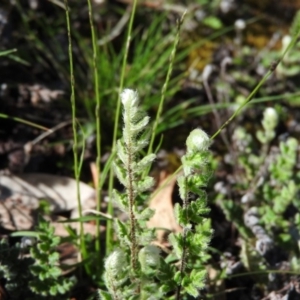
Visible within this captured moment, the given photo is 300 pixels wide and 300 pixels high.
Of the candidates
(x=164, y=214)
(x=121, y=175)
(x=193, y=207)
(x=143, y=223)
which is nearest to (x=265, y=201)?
(x=164, y=214)

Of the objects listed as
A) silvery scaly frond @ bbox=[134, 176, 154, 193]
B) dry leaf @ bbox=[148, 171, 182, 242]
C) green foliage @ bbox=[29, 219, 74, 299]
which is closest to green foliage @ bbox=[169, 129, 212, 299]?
silvery scaly frond @ bbox=[134, 176, 154, 193]

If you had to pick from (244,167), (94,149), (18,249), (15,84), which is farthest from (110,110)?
(18,249)

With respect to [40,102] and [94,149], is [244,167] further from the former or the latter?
[40,102]

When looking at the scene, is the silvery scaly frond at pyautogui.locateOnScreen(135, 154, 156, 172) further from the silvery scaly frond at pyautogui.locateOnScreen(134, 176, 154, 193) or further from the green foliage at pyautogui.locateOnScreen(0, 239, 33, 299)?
the green foliage at pyautogui.locateOnScreen(0, 239, 33, 299)

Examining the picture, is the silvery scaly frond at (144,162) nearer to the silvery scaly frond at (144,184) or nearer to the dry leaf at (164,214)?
the silvery scaly frond at (144,184)

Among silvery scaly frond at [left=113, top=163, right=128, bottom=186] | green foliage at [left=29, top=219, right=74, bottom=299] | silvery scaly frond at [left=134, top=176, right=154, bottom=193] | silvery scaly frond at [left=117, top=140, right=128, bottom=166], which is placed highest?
silvery scaly frond at [left=117, top=140, right=128, bottom=166]

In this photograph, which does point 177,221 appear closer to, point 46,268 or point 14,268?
point 46,268

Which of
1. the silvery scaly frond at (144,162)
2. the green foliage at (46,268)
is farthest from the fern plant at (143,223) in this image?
the green foliage at (46,268)

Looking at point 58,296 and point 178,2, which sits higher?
point 178,2
